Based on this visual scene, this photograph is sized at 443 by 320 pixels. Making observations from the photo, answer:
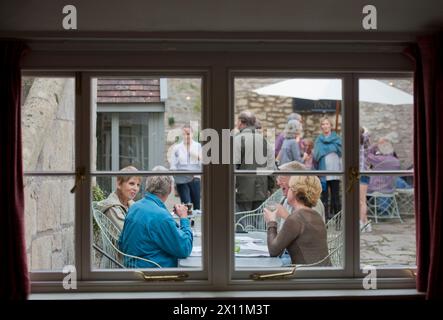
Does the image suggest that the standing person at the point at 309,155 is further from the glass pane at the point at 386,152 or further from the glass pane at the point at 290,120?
the glass pane at the point at 386,152

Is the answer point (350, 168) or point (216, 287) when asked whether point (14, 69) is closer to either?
point (216, 287)

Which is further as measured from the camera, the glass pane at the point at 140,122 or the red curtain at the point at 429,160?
the glass pane at the point at 140,122

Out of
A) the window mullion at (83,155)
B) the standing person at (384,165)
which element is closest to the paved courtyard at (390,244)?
the standing person at (384,165)

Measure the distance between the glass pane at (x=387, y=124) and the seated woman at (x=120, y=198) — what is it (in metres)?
1.21

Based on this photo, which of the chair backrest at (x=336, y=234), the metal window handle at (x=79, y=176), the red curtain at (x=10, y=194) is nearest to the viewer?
the red curtain at (x=10, y=194)

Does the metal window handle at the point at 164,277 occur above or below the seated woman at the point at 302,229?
below

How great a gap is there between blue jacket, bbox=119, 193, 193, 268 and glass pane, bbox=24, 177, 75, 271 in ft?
0.95

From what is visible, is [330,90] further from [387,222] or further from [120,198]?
[120,198]

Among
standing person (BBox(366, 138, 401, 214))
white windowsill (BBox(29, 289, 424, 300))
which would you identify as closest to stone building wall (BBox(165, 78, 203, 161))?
white windowsill (BBox(29, 289, 424, 300))

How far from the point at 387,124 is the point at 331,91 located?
35cm

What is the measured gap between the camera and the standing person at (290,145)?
2.87 meters

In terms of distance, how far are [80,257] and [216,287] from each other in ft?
2.35

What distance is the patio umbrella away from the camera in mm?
2869

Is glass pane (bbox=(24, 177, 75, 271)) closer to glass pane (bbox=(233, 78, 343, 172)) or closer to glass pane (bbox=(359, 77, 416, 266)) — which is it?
glass pane (bbox=(233, 78, 343, 172))
